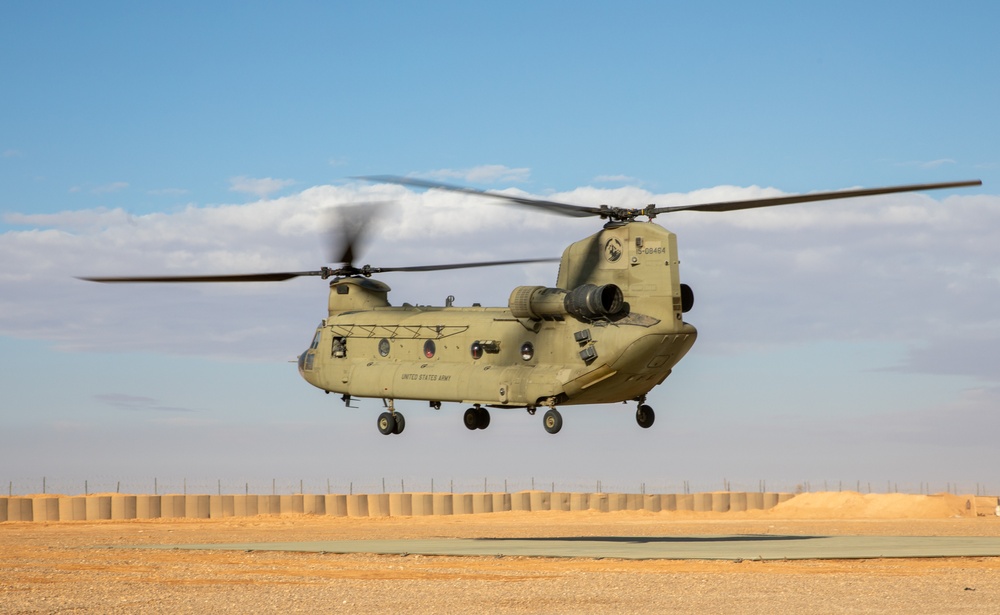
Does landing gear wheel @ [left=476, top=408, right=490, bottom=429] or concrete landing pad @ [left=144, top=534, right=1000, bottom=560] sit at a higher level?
landing gear wheel @ [left=476, top=408, right=490, bottom=429]

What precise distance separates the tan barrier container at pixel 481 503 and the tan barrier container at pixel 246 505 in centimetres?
1192

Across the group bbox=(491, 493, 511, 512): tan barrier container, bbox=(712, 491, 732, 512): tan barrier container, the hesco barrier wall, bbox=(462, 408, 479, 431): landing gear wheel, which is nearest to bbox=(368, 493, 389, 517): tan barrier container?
the hesco barrier wall

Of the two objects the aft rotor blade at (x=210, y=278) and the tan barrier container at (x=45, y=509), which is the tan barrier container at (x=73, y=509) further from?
the aft rotor blade at (x=210, y=278)

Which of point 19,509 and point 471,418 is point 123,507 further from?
point 471,418

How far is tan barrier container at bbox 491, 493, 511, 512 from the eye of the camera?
68812 mm

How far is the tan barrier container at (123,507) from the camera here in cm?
6222

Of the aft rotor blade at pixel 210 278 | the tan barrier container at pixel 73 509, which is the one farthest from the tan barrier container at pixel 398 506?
the aft rotor blade at pixel 210 278

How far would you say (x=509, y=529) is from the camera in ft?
167

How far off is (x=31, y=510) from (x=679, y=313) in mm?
42010

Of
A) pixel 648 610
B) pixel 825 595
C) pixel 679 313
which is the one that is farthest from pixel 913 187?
pixel 648 610

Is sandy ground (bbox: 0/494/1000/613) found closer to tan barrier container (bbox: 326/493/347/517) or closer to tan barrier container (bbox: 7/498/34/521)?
tan barrier container (bbox: 7/498/34/521)

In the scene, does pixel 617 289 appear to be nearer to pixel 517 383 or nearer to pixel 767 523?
pixel 517 383

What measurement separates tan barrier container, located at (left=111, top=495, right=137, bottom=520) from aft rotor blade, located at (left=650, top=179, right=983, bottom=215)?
1613 inches

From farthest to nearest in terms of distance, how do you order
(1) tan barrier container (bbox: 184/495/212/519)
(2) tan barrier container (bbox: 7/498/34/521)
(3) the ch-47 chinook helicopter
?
(1) tan barrier container (bbox: 184/495/212/519), (2) tan barrier container (bbox: 7/498/34/521), (3) the ch-47 chinook helicopter
